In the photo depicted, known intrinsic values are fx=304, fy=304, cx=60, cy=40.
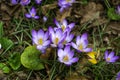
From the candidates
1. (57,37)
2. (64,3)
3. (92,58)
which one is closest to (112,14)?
(64,3)

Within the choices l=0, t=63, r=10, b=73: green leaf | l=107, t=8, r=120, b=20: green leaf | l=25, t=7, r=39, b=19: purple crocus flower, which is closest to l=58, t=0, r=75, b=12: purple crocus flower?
l=25, t=7, r=39, b=19: purple crocus flower

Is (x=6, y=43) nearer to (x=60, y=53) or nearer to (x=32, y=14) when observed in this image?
(x=32, y=14)

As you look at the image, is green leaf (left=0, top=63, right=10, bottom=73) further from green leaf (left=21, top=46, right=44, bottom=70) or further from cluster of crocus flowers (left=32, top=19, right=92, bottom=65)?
cluster of crocus flowers (left=32, top=19, right=92, bottom=65)

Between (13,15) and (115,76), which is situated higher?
(13,15)

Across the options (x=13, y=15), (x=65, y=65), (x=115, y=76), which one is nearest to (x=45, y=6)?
(x=13, y=15)

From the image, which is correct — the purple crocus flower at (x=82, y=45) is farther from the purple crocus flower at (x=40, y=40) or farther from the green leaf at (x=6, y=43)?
the green leaf at (x=6, y=43)

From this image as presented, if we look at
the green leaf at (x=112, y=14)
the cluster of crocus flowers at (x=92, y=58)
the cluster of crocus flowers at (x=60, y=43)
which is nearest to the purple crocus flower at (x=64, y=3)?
the green leaf at (x=112, y=14)

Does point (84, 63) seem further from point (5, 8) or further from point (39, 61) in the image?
point (5, 8)
